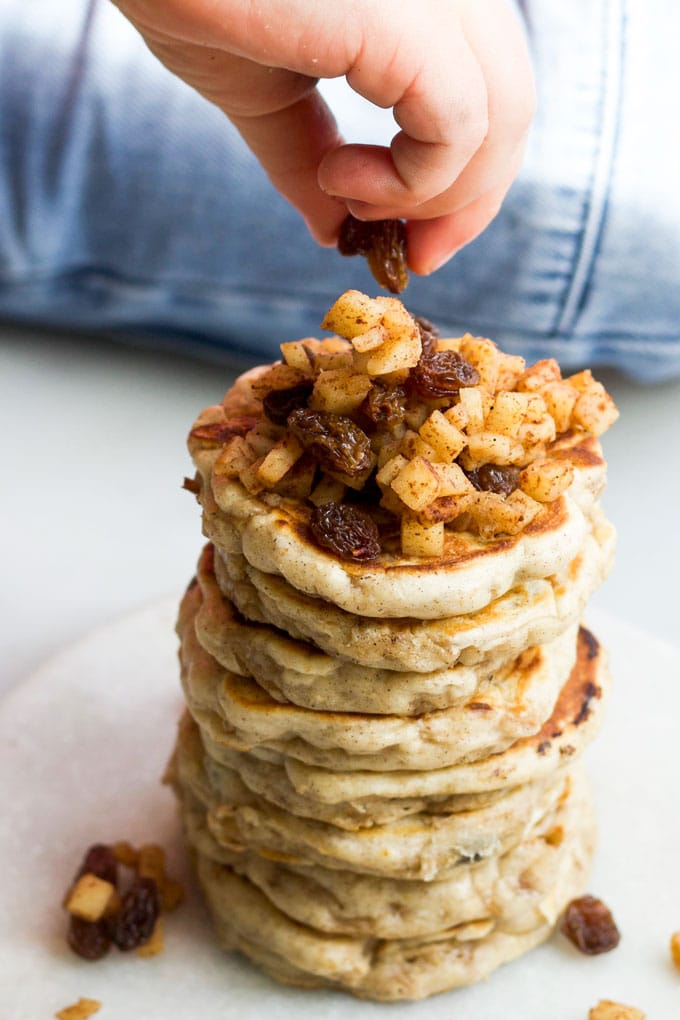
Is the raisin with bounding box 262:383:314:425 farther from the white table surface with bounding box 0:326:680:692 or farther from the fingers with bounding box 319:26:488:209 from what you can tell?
the white table surface with bounding box 0:326:680:692

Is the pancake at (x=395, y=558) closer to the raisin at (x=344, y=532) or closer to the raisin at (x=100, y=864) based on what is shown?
the raisin at (x=344, y=532)

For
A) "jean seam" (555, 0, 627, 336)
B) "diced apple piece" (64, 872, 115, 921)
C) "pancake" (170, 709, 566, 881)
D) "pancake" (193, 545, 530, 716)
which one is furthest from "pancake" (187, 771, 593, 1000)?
"jean seam" (555, 0, 627, 336)

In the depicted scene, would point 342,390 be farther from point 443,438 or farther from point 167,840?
point 167,840

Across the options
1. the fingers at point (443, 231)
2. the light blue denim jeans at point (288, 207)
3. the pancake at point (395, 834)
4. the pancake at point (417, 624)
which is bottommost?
the pancake at point (395, 834)

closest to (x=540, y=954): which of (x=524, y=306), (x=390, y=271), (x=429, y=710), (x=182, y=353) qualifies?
(x=429, y=710)

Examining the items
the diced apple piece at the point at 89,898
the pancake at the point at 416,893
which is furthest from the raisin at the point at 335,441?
the diced apple piece at the point at 89,898

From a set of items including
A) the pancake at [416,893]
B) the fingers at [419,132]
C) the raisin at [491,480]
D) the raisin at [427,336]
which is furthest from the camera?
the pancake at [416,893]
